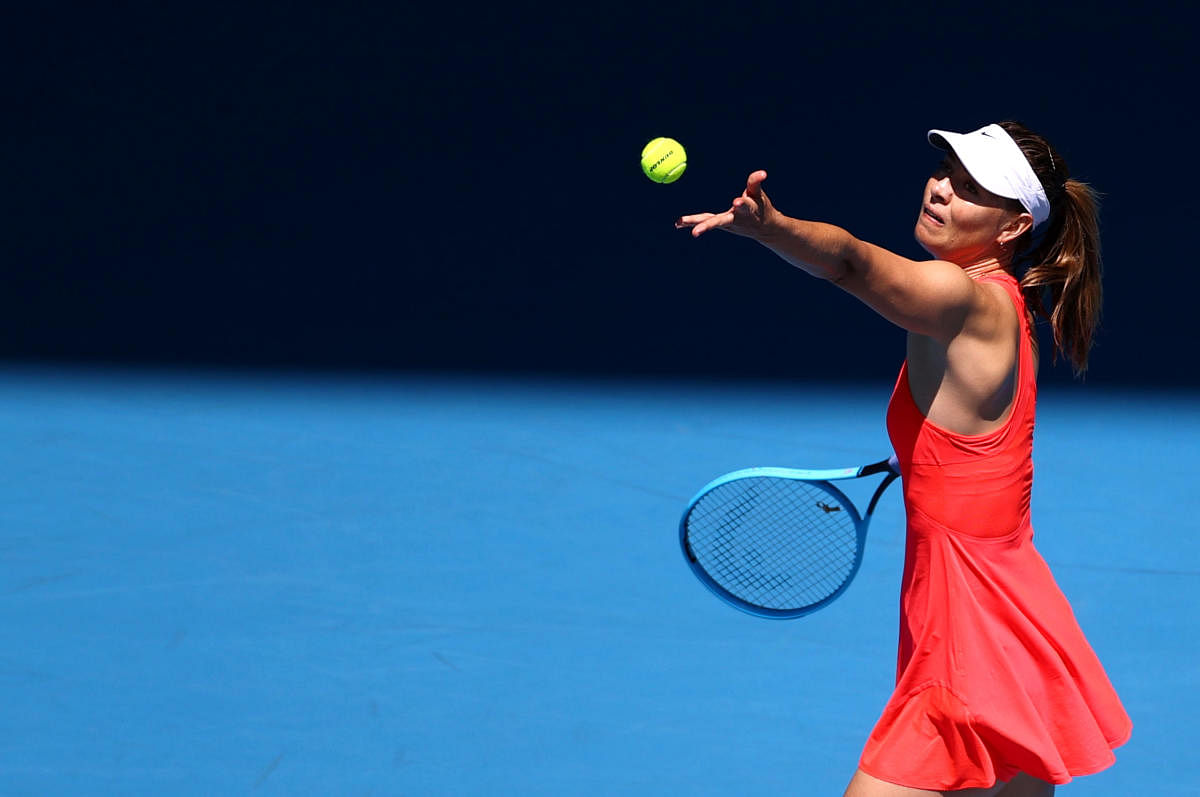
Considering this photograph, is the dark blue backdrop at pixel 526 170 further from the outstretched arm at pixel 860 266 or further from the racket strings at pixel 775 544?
the outstretched arm at pixel 860 266

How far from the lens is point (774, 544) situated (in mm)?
3531

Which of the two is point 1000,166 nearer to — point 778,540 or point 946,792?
point 946,792

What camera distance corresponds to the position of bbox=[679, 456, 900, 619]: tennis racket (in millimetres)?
3014

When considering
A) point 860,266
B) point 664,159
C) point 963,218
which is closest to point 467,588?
point 664,159

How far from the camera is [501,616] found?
4.37 metres

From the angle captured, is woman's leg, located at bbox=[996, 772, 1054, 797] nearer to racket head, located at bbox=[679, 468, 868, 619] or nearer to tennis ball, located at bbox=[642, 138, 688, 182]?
racket head, located at bbox=[679, 468, 868, 619]

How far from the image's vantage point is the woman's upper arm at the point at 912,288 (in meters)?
2.38

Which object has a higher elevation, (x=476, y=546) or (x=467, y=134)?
(x=467, y=134)

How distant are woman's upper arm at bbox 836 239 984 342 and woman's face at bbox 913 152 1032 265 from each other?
256 millimetres

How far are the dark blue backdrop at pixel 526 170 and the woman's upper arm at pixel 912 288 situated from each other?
395 centimetres

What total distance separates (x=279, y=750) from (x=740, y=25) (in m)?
6.36

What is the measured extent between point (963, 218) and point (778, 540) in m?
1.07

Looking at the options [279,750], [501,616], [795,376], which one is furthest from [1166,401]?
[279,750]

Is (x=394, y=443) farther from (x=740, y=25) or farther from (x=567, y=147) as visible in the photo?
(x=740, y=25)
